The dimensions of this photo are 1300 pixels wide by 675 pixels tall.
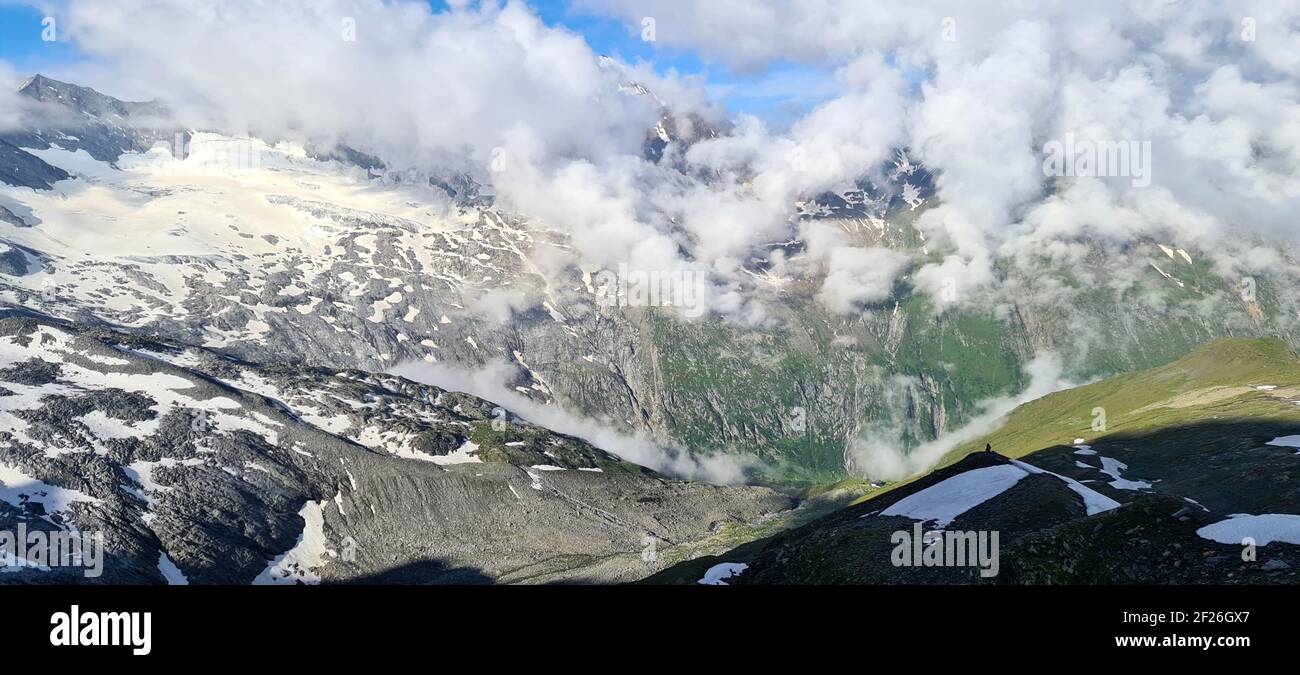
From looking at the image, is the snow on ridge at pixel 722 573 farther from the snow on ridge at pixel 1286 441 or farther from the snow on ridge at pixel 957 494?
the snow on ridge at pixel 1286 441

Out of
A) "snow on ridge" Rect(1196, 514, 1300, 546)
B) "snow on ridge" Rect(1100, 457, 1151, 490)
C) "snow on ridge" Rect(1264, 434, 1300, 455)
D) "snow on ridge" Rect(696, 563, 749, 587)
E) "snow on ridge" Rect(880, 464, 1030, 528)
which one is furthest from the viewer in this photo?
"snow on ridge" Rect(1264, 434, 1300, 455)

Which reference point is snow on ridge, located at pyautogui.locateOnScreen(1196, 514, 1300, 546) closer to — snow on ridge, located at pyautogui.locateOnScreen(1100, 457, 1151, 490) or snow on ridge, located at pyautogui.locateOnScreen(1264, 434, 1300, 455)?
snow on ridge, located at pyautogui.locateOnScreen(1100, 457, 1151, 490)

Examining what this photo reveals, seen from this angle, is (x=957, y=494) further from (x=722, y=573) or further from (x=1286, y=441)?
(x=1286, y=441)

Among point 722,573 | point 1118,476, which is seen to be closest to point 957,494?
point 722,573

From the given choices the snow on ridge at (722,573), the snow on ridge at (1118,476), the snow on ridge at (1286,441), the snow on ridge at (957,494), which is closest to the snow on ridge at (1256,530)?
the snow on ridge at (957,494)

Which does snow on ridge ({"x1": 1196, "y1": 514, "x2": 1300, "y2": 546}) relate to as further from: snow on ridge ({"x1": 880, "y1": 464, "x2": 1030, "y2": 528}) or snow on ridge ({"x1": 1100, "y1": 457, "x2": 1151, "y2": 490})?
snow on ridge ({"x1": 1100, "y1": 457, "x2": 1151, "y2": 490})

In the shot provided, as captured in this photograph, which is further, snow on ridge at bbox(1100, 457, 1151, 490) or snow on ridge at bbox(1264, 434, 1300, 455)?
snow on ridge at bbox(1264, 434, 1300, 455)

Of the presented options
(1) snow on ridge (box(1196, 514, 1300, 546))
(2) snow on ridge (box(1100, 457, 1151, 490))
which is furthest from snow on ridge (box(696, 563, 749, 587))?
(2) snow on ridge (box(1100, 457, 1151, 490))

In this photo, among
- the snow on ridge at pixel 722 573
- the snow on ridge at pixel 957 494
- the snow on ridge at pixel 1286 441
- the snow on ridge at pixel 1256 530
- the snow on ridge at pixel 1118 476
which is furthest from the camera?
the snow on ridge at pixel 1286 441

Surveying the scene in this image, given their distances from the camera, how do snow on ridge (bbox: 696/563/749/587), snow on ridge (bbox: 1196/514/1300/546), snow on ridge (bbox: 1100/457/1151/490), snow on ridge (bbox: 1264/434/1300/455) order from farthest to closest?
snow on ridge (bbox: 1264/434/1300/455), snow on ridge (bbox: 1100/457/1151/490), snow on ridge (bbox: 696/563/749/587), snow on ridge (bbox: 1196/514/1300/546)

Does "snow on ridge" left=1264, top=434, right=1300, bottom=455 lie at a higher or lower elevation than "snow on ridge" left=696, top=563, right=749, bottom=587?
higher

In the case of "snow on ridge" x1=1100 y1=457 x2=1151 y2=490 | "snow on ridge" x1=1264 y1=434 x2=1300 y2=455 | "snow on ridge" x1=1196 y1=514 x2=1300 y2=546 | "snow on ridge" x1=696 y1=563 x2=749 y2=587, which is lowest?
"snow on ridge" x1=696 y1=563 x2=749 y2=587
